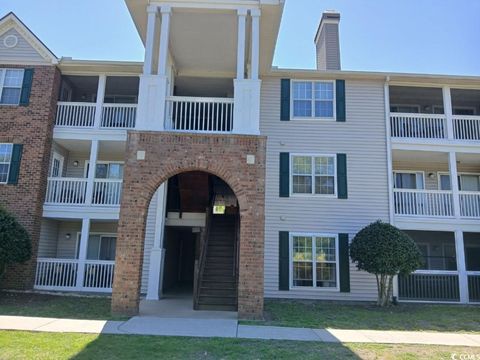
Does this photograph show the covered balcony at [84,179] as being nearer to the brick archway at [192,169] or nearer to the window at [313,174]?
the brick archway at [192,169]

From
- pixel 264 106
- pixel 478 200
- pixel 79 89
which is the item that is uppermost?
pixel 79 89

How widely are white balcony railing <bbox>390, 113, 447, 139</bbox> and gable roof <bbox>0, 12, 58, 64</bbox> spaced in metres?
12.9

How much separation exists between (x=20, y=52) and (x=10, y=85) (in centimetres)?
127

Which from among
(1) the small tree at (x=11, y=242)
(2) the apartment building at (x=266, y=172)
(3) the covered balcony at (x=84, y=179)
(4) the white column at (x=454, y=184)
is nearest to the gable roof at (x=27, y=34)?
(2) the apartment building at (x=266, y=172)

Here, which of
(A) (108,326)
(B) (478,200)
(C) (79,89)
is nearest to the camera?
(A) (108,326)

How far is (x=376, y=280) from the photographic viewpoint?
522 inches

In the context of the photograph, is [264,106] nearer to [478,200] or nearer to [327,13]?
[327,13]


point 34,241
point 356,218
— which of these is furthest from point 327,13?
point 34,241

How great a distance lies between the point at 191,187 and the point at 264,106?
406cm

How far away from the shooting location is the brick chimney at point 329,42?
16.6m

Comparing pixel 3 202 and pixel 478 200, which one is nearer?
pixel 3 202

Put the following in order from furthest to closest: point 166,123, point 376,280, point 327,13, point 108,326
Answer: point 327,13
point 376,280
point 166,123
point 108,326

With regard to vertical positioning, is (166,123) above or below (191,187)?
above

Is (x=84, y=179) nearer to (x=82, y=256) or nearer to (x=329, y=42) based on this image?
(x=82, y=256)
